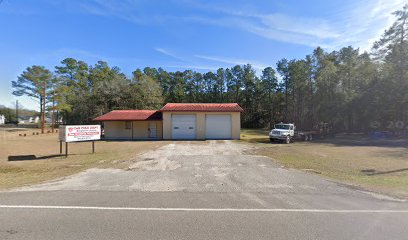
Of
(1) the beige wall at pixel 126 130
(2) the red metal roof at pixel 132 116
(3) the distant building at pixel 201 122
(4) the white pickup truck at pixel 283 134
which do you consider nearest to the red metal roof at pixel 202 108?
(3) the distant building at pixel 201 122

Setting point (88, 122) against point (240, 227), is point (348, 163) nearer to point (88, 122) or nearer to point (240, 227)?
point (240, 227)

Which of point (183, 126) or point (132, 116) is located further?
point (132, 116)

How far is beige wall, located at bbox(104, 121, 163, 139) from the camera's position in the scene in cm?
3312

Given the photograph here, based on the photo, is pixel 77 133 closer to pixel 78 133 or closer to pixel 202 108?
pixel 78 133

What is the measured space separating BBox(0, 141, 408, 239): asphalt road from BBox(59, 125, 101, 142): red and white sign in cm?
897

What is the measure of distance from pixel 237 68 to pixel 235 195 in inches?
2803

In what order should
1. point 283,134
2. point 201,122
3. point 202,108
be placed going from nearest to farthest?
point 283,134 → point 201,122 → point 202,108

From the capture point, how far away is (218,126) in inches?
1194

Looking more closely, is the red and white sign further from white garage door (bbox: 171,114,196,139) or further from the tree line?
the tree line

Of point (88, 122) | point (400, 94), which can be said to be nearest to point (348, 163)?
point (400, 94)

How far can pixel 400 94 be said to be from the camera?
123 ft

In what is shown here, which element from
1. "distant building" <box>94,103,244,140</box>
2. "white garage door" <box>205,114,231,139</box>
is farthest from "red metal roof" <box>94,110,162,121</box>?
"white garage door" <box>205,114,231,139</box>

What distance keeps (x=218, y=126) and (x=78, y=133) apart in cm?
1545

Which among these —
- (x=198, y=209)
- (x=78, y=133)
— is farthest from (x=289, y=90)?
(x=198, y=209)
